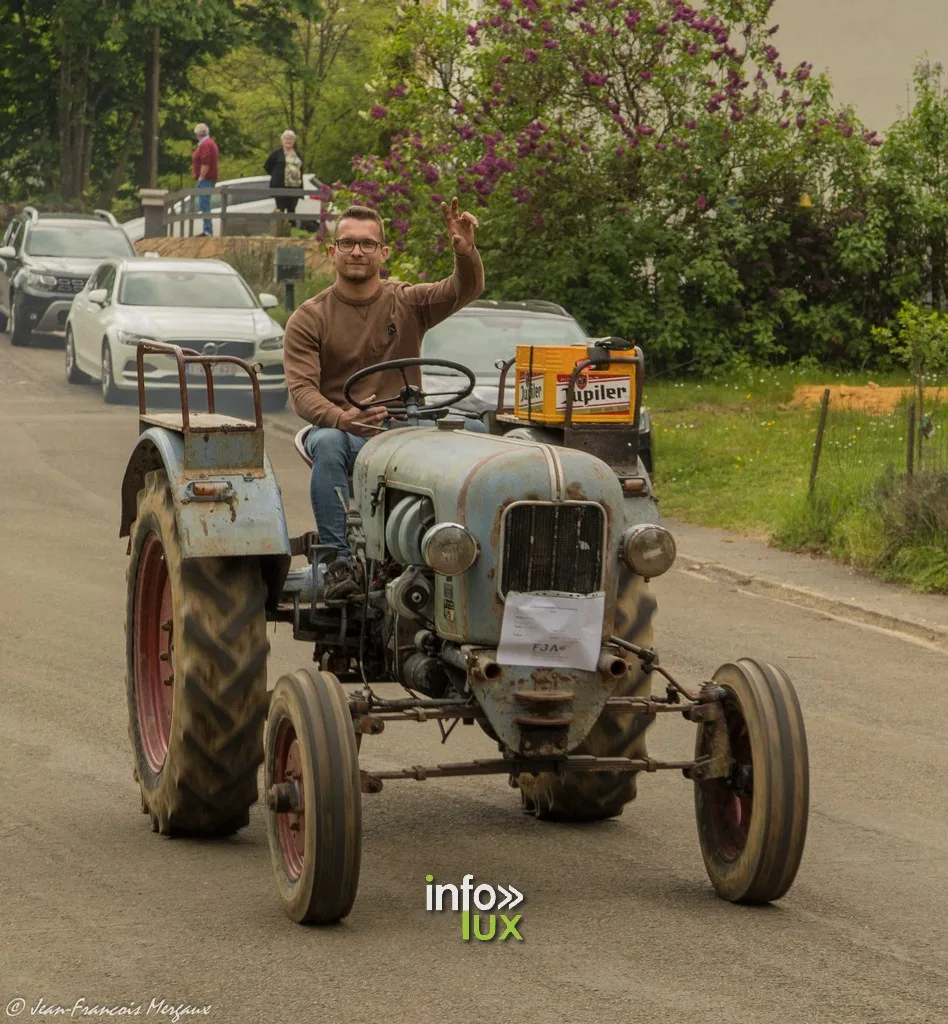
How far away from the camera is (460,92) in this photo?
23.9 meters

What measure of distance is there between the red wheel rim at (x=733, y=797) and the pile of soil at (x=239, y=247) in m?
27.1

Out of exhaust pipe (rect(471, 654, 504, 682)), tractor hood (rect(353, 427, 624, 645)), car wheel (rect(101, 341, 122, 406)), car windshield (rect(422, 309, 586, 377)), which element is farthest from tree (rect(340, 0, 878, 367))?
exhaust pipe (rect(471, 654, 504, 682))

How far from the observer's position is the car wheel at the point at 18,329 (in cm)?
3114

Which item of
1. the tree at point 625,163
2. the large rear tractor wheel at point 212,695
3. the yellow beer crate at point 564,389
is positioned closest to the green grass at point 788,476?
the tree at point 625,163

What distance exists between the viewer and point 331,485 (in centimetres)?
741

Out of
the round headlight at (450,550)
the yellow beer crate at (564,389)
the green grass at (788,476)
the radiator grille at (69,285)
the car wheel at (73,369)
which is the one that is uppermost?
the yellow beer crate at (564,389)

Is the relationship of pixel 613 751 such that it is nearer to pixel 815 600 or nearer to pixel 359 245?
pixel 359 245

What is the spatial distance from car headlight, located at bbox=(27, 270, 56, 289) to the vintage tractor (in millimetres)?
23926

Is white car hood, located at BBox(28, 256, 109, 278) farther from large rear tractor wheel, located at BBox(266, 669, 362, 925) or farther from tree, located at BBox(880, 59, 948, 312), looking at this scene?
large rear tractor wheel, located at BBox(266, 669, 362, 925)

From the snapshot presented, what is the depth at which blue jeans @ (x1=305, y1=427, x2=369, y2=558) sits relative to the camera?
24.3 feet

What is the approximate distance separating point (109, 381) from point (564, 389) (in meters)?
16.3

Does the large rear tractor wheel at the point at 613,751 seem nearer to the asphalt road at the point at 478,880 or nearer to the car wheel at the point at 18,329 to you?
the asphalt road at the point at 478,880

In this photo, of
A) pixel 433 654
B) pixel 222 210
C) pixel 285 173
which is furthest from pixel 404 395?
pixel 285 173

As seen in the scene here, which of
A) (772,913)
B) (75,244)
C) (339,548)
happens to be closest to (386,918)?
(772,913)
